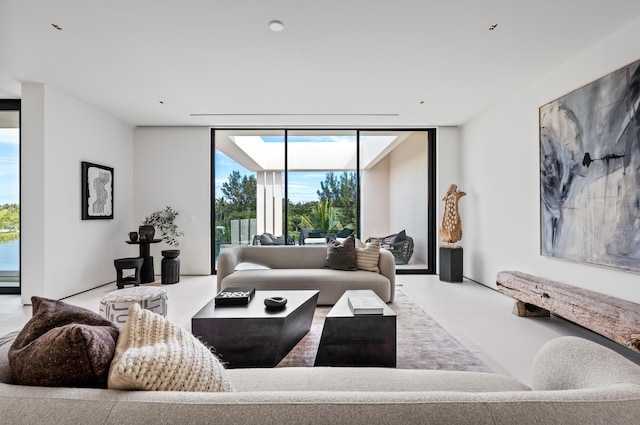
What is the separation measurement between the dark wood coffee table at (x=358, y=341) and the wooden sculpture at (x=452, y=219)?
3.63 m

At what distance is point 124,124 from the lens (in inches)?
227

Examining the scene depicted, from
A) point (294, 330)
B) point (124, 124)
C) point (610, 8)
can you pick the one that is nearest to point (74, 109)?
point (124, 124)

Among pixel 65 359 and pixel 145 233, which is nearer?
pixel 65 359

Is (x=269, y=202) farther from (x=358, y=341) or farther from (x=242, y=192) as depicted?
(x=358, y=341)

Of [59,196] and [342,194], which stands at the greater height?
[342,194]

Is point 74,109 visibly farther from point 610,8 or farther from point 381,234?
point 610,8

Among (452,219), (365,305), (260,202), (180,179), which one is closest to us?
(365,305)

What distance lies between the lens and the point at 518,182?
4273 mm

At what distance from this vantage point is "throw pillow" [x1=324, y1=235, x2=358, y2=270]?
13.8ft

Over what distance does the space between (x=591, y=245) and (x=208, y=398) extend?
3.66 metres

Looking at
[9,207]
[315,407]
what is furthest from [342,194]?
[315,407]

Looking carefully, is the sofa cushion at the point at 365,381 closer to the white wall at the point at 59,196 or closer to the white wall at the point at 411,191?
the white wall at the point at 59,196

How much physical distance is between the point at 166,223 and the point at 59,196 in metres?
1.76

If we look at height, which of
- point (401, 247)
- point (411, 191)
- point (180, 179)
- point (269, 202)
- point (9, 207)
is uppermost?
point (180, 179)
